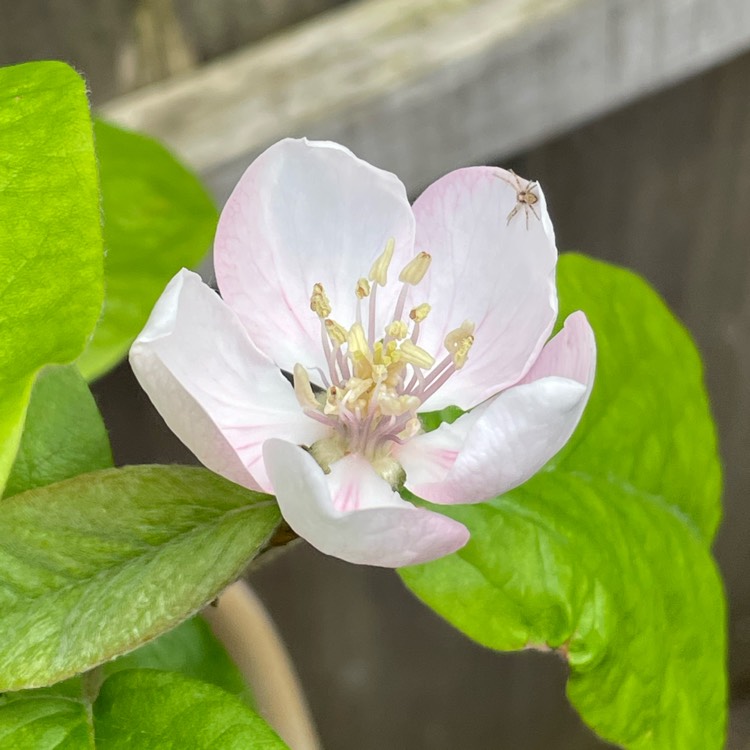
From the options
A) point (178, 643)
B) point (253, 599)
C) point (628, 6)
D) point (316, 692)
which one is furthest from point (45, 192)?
point (316, 692)

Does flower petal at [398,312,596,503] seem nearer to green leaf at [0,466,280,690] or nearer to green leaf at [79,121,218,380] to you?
green leaf at [0,466,280,690]

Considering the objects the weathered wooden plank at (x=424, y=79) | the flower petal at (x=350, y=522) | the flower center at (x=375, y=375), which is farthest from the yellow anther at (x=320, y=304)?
the weathered wooden plank at (x=424, y=79)

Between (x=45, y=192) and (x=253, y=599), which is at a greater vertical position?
(x=45, y=192)

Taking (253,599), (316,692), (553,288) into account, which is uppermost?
(553,288)

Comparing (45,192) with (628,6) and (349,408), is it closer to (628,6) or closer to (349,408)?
(349,408)

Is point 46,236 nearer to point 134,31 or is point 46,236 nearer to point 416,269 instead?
point 416,269

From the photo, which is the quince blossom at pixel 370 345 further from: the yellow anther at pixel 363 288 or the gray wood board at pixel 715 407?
the gray wood board at pixel 715 407

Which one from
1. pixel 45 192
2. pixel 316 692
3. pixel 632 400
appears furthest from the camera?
pixel 316 692
